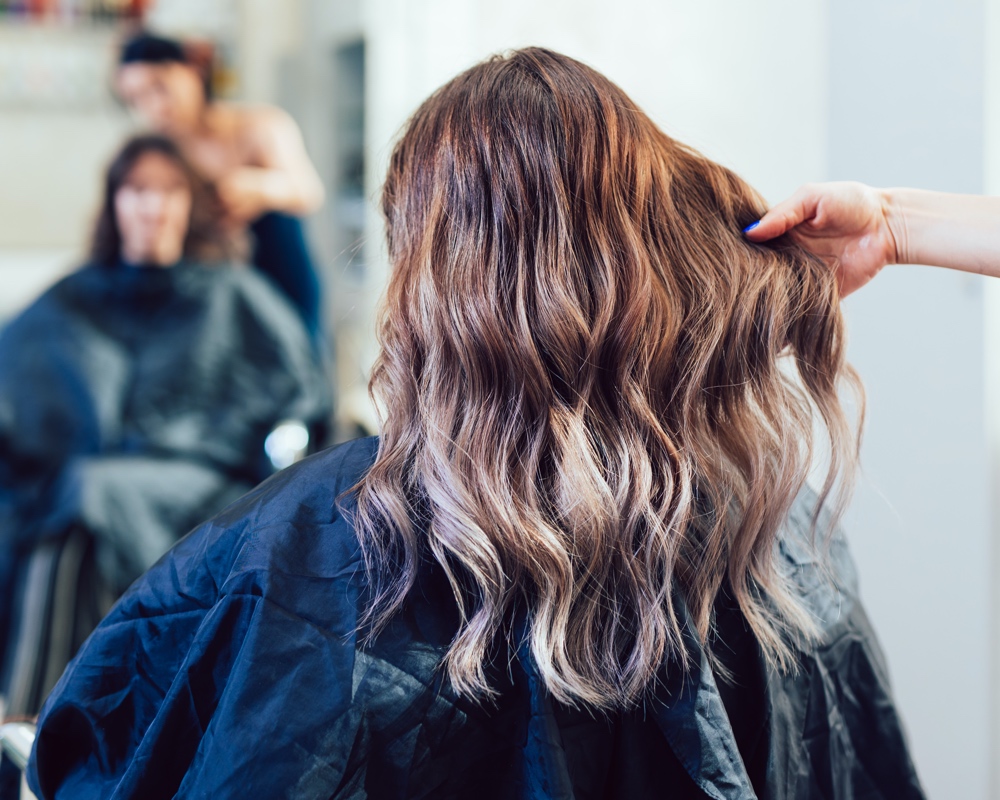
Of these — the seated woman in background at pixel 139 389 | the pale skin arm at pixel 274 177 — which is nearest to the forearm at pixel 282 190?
the pale skin arm at pixel 274 177

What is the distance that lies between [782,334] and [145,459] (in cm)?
173

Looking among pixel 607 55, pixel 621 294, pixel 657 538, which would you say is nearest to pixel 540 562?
pixel 657 538

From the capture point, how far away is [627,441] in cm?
73

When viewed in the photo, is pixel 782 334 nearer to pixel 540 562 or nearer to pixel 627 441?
pixel 627 441

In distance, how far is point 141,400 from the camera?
7.46ft

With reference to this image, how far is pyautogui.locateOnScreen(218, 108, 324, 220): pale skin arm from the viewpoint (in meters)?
2.75

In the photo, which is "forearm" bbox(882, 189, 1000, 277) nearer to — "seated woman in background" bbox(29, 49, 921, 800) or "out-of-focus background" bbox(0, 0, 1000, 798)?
"seated woman in background" bbox(29, 49, 921, 800)

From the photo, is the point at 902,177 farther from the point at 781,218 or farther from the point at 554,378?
the point at 554,378

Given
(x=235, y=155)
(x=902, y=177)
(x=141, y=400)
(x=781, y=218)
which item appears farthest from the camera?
(x=235, y=155)

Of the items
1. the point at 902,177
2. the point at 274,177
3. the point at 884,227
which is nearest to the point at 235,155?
the point at 274,177

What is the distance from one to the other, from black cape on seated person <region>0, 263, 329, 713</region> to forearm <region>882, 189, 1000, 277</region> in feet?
5.55

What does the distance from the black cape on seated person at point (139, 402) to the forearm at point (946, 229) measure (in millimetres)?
1693

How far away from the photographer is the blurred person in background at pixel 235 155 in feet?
9.19

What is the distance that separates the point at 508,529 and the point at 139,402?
1.83m
